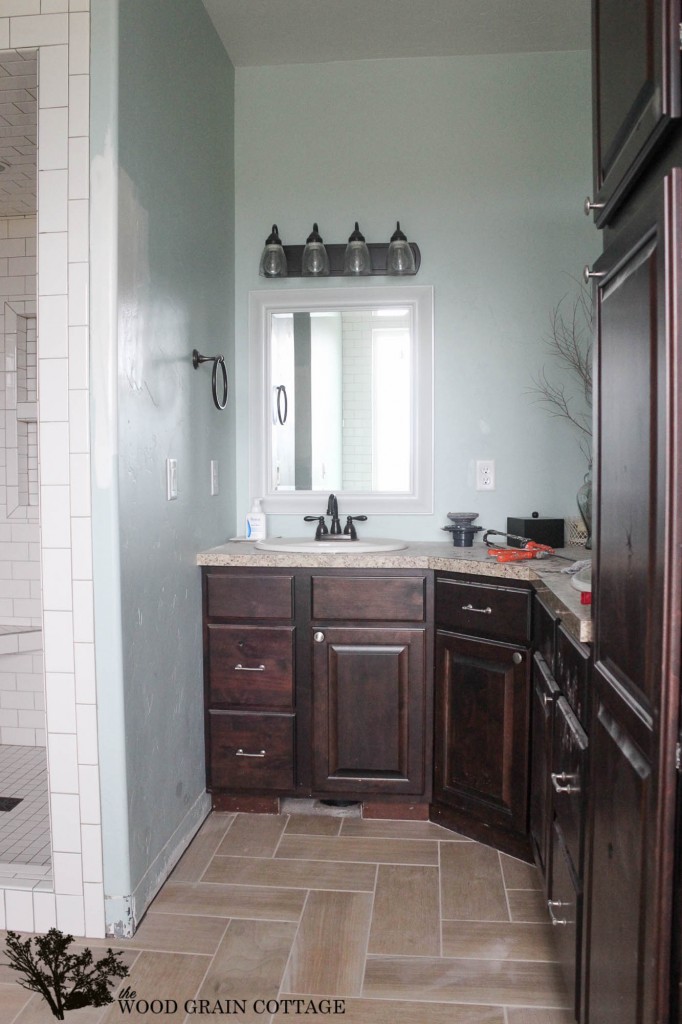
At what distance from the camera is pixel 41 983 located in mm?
1762

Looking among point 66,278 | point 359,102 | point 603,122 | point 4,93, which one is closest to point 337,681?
point 66,278

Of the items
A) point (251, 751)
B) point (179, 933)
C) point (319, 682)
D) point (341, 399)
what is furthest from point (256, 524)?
point (179, 933)

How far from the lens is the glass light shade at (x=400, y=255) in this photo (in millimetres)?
2875

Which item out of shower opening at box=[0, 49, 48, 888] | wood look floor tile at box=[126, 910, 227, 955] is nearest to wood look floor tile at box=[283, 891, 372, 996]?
wood look floor tile at box=[126, 910, 227, 955]

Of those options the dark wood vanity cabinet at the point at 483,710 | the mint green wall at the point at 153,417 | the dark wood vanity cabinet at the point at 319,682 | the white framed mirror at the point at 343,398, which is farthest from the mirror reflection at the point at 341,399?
the dark wood vanity cabinet at the point at 483,710

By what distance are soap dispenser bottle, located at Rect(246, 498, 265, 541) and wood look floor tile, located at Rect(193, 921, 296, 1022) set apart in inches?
55.5

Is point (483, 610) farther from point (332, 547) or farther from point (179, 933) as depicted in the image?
point (179, 933)

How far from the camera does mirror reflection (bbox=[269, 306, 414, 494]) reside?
3.00 meters

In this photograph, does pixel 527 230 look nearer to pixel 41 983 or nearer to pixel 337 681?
pixel 337 681

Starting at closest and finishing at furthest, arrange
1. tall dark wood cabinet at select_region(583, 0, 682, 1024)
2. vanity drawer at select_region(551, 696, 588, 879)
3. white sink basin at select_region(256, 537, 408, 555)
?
tall dark wood cabinet at select_region(583, 0, 682, 1024) < vanity drawer at select_region(551, 696, 588, 879) < white sink basin at select_region(256, 537, 408, 555)

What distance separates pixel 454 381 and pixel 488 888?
1.78m

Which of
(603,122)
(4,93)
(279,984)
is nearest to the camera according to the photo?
(603,122)

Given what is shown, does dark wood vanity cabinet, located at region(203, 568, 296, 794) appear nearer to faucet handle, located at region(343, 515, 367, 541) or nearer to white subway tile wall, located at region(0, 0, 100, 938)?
faucet handle, located at region(343, 515, 367, 541)

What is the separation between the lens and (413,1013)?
5.48 feet
